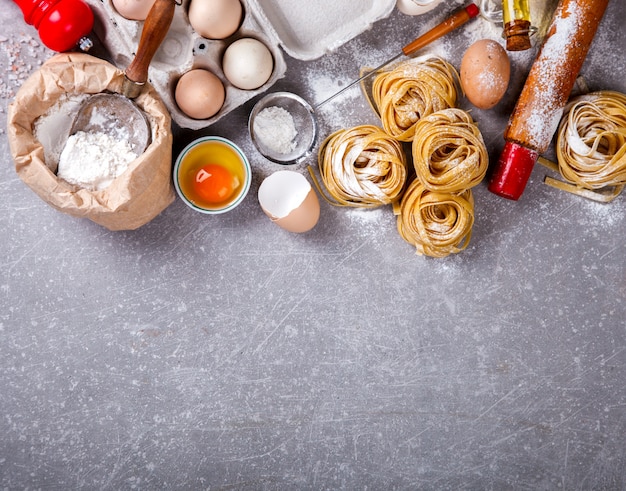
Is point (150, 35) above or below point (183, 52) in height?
above

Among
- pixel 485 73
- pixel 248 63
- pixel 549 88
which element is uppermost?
pixel 248 63

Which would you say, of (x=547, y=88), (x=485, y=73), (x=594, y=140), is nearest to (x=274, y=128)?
(x=485, y=73)

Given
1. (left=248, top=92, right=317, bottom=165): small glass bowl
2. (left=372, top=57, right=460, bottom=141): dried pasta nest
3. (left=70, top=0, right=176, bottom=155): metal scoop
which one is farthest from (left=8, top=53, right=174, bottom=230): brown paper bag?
(left=372, top=57, right=460, bottom=141): dried pasta nest

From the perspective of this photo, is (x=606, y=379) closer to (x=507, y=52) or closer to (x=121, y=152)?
(x=507, y=52)

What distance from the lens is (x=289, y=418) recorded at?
1.44 m

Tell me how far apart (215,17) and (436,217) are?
68cm

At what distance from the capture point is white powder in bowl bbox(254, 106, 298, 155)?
135 cm

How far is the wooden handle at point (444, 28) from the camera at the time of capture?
1374mm

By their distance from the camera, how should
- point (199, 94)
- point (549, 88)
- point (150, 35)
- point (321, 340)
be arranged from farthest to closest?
point (321, 340), point (549, 88), point (199, 94), point (150, 35)

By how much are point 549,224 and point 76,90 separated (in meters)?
1.20

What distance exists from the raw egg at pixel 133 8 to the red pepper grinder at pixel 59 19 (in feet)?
0.28

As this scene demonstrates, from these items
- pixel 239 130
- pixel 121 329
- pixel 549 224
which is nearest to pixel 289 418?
pixel 121 329

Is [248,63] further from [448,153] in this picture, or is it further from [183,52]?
[448,153]

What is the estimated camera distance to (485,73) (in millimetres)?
1296
